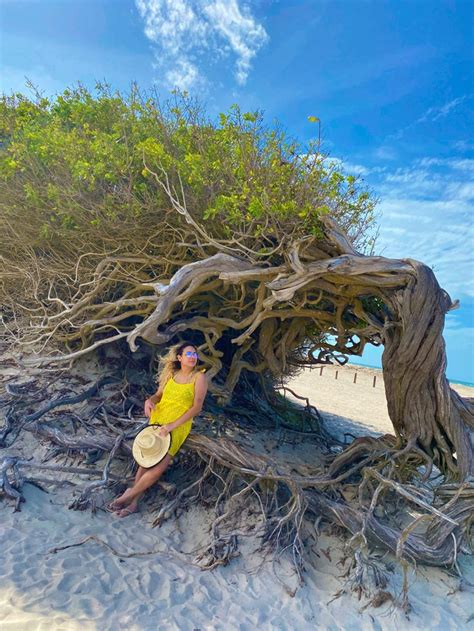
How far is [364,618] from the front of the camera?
3867 mm

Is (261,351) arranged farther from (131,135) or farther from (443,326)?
(131,135)

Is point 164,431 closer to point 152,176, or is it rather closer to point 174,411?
point 174,411

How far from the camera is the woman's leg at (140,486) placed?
202 inches

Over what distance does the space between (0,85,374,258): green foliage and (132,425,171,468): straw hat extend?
272 centimetres

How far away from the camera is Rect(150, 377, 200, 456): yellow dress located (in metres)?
5.18

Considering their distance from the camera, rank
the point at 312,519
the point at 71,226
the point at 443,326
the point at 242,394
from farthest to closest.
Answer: the point at 242,394 < the point at 71,226 < the point at 443,326 < the point at 312,519

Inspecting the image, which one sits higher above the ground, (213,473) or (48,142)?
(48,142)

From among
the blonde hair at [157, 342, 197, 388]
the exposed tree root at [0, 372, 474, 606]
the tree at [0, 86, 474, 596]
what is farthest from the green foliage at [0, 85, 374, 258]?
the exposed tree root at [0, 372, 474, 606]

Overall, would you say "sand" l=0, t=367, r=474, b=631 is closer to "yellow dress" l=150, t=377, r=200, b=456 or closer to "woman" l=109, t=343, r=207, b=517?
"woman" l=109, t=343, r=207, b=517

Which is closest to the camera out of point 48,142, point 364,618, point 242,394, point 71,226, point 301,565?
point 364,618

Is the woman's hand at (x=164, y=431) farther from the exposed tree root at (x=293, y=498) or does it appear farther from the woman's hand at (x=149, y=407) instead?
the exposed tree root at (x=293, y=498)

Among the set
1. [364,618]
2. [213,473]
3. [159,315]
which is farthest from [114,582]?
[159,315]

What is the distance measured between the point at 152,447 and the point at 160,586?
1.54m

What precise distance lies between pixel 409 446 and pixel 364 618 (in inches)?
101
